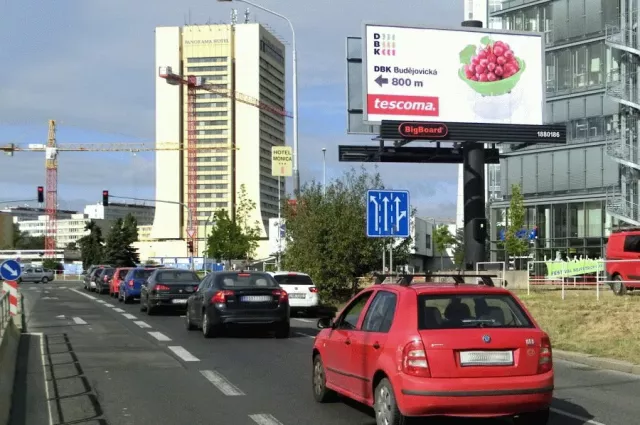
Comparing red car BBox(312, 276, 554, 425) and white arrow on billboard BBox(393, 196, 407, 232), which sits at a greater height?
white arrow on billboard BBox(393, 196, 407, 232)

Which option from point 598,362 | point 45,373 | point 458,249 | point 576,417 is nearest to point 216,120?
point 458,249

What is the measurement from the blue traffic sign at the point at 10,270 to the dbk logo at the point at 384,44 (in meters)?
17.3

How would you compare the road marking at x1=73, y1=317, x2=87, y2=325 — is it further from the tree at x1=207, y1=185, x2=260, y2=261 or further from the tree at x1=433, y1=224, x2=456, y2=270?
the tree at x1=433, y1=224, x2=456, y2=270

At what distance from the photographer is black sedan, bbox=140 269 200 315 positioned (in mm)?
28469

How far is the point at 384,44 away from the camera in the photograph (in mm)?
34688

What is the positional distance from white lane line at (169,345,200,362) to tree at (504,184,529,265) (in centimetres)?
Result: 3990

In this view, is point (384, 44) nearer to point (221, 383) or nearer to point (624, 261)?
point (624, 261)

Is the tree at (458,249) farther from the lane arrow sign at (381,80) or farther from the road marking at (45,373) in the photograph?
the road marking at (45,373)

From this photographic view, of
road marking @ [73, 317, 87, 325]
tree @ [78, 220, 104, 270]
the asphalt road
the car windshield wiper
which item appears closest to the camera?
the car windshield wiper

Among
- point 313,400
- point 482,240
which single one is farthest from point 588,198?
point 313,400

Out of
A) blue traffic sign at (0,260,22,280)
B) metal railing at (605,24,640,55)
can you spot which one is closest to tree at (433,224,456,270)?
metal railing at (605,24,640,55)

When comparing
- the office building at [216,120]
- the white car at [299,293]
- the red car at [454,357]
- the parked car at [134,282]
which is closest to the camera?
the red car at [454,357]

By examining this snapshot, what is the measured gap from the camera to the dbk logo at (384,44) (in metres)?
34.6

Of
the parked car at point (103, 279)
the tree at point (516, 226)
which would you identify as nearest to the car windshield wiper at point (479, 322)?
the parked car at point (103, 279)
